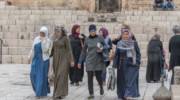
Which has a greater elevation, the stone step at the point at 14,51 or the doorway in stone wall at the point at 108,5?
the doorway in stone wall at the point at 108,5

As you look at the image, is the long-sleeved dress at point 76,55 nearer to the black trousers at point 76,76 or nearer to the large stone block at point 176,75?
the black trousers at point 76,76

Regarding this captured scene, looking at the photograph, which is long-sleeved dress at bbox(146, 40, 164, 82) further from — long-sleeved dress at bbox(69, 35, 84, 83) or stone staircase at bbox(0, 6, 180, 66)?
stone staircase at bbox(0, 6, 180, 66)

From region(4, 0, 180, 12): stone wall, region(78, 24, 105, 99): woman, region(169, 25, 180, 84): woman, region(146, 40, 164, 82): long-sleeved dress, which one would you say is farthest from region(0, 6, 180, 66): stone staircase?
region(78, 24, 105, 99): woman

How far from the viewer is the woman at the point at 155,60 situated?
1961cm

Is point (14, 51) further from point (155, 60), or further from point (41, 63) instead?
point (41, 63)

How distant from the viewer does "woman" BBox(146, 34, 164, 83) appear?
19609 mm

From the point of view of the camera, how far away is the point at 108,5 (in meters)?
36.6

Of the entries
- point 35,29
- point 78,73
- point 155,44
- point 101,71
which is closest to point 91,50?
point 101,71

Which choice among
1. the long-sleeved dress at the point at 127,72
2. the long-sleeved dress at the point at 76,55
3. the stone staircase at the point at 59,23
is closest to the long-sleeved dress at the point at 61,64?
the long-sleeved dress at the point at 127,72

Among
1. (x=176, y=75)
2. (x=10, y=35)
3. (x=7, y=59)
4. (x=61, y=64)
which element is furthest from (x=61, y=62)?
(x=10, y=35)

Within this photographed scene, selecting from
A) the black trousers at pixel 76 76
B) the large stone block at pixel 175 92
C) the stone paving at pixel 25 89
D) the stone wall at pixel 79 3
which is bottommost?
the stone paving at pixel 25 89

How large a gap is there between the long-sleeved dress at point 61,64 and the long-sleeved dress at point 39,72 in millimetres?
334

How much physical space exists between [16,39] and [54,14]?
12.9 feet

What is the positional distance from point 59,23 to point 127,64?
1435 cm
